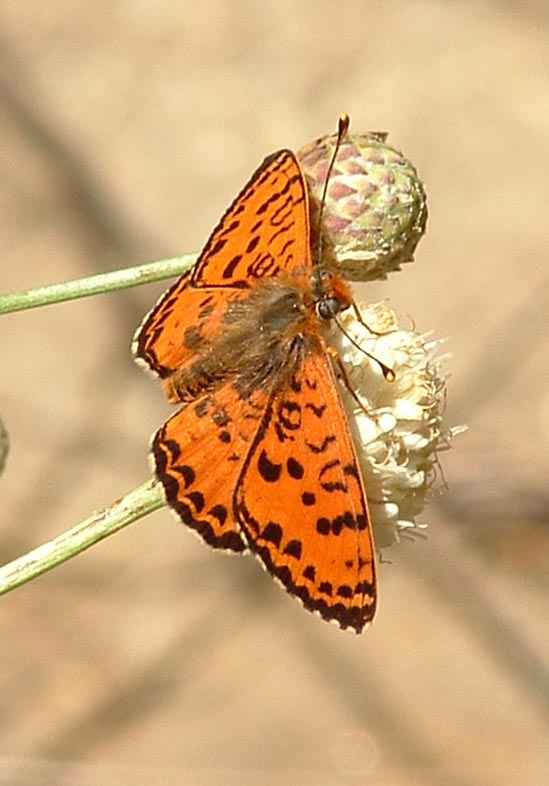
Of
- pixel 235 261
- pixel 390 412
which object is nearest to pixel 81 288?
pixel 235 261

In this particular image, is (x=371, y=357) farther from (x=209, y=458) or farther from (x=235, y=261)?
(x=209, y=458)

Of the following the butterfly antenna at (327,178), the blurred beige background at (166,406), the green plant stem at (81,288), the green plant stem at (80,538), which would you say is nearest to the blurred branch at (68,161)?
the blurred beige background at (166,406)

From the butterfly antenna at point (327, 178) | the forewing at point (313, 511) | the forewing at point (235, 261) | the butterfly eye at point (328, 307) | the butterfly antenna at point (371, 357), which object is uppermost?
the butterfly antenna at point (327, 178)

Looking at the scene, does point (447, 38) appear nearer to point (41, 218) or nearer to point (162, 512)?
point (41, 218)

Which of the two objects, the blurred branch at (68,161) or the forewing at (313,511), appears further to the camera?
the blurred branch at (68,161)

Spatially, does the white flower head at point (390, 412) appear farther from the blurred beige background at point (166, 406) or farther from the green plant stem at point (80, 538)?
the blurred beige background at point (166, 406)

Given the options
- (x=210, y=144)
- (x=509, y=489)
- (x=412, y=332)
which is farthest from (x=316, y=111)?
(x=412, y=332)
